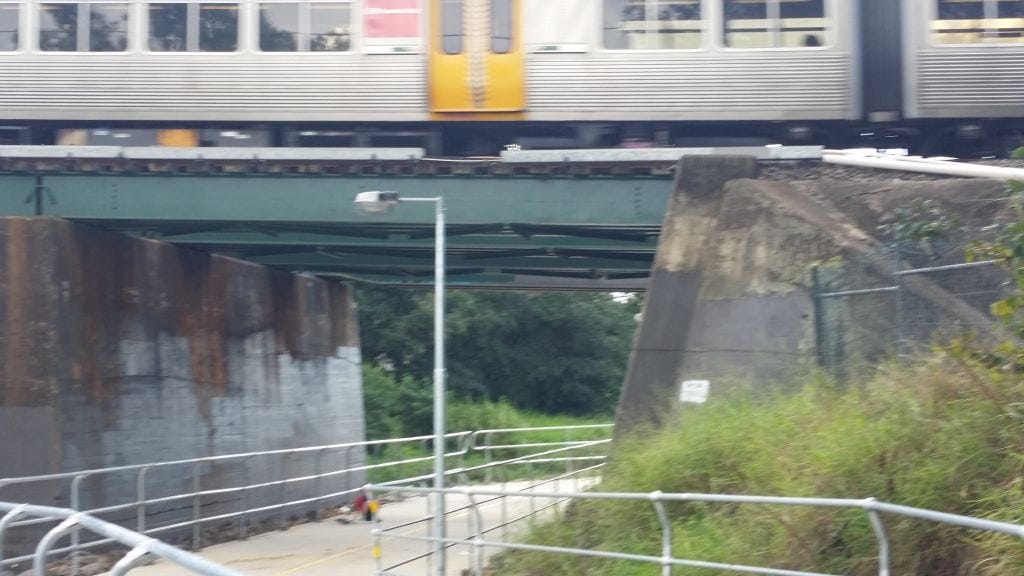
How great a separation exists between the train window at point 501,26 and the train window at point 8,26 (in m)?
7.01

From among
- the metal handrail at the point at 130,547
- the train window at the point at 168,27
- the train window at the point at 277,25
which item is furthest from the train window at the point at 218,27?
the metal handrail at the point at 130,547

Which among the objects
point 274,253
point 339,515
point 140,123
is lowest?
point 339,515

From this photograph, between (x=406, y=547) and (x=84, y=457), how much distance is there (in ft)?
14.2

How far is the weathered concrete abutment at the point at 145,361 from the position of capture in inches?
605

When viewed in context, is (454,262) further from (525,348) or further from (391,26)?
(525,348)

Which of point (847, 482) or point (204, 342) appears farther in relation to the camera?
point (204, 342)

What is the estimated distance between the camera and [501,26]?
1708 cm

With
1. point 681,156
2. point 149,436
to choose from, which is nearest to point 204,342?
point 149,436

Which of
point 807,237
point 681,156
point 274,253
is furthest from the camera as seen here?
point 274,253

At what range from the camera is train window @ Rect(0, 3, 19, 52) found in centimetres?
1795

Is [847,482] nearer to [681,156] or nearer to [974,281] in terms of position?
[974,281]

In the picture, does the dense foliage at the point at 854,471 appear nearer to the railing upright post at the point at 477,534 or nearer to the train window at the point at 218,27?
the railing upright post at the point at 477,534

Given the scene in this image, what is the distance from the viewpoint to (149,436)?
693 inches

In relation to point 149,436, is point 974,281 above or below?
above
